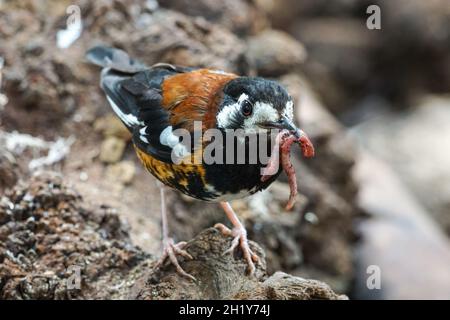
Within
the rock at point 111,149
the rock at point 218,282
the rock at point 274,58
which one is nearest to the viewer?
the rock at point 218,282

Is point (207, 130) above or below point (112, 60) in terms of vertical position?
below

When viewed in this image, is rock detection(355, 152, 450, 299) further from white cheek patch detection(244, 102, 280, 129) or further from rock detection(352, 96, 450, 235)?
white cheek patch detection(244, 102, 280, 129)

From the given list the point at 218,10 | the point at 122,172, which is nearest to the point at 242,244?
the point at 122,172

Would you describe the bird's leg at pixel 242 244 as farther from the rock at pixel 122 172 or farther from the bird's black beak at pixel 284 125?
the rock at pixel 122 172

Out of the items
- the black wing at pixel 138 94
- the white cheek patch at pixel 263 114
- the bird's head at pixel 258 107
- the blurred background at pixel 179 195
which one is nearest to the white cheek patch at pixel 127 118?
the black wing at pixel 138 94

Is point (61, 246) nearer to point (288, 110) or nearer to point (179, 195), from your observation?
point (179, 195)

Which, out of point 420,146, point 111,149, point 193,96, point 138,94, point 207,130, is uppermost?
point 420,146
